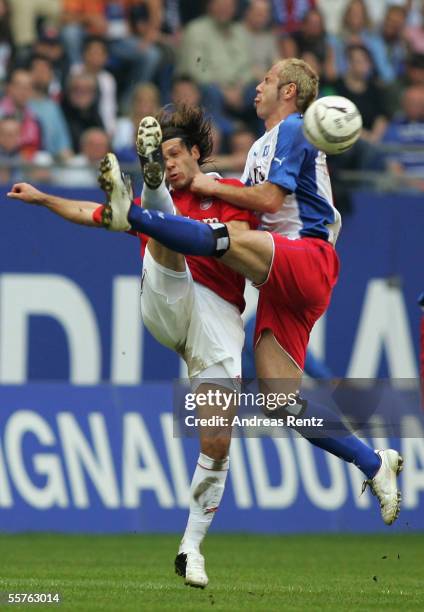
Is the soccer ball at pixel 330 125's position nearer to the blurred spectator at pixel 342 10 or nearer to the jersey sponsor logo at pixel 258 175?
the jersey sponsor logo at pixel 258 175

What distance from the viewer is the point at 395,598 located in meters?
8.63

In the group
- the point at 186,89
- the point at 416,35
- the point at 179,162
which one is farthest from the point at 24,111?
the point at 179,162

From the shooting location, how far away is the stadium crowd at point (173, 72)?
15953 millimetres

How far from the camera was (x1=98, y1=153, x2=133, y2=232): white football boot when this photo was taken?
8.34 m

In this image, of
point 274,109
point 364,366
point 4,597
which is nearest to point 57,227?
point 364,366

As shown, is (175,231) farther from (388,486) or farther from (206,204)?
(388,486)

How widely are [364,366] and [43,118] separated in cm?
424

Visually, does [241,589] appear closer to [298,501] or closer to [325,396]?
[325,396]

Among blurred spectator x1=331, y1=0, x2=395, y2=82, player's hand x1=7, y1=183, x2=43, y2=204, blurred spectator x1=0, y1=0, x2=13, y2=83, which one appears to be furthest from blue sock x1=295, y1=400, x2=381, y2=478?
blurred spectator x1=331, y1=0, x2=395, y2=82

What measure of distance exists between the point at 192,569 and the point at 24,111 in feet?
27.2

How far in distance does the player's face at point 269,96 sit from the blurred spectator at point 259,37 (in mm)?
8020

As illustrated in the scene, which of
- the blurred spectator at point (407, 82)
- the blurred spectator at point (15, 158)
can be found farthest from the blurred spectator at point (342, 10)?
the blurred spectator at point (15, 158)

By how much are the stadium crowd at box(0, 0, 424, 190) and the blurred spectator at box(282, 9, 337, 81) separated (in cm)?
2

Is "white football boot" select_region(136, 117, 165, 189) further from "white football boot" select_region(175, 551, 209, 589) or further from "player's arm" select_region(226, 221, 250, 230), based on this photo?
"white football boot" select_region(175, 551, 209, 589)
